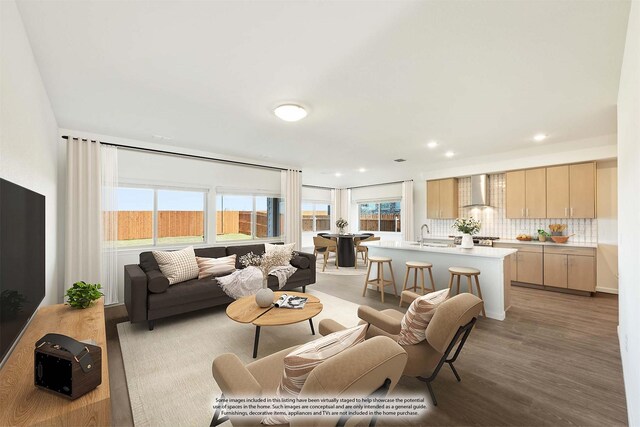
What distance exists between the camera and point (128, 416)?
6.09ft

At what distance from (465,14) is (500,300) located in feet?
10.8

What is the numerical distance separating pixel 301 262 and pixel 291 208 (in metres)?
1.89

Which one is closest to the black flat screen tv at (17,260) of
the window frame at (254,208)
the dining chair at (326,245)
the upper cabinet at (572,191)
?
the window frame at (254,208)

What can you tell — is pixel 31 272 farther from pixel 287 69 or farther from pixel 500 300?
pixel 500 300

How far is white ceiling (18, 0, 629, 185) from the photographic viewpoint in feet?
5.75

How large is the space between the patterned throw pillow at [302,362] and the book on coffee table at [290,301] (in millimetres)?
1692

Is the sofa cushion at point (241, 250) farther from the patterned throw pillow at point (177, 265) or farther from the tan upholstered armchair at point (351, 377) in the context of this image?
the tan upholstered armchair at point (351, 377)

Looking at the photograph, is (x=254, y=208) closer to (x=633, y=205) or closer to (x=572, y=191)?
(x=633, y=205)

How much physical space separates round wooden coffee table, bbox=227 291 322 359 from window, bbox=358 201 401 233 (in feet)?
18.7

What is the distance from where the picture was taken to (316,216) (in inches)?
368

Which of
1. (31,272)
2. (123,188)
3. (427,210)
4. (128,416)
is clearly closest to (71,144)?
(123,188)

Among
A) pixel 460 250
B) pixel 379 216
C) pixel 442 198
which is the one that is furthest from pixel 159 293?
pixel 379 216

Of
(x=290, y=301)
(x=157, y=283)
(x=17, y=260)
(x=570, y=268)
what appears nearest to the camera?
(x=17, y=260)

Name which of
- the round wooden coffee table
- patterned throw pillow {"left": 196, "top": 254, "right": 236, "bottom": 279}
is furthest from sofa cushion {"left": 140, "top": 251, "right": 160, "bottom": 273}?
the round wooden coffee table
